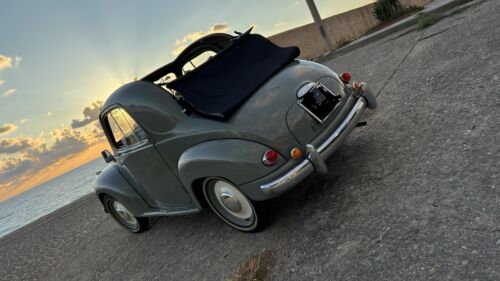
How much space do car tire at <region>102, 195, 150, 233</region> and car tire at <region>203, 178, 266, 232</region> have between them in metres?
1.91

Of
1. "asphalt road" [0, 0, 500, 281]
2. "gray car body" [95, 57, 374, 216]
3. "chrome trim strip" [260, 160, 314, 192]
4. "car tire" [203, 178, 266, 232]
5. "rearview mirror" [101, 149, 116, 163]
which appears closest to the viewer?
"asphalt road" [0, 0, 500, 281]

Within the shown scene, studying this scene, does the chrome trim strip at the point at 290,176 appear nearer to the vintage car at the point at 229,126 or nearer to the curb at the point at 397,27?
the vintage car at the point at 229,126

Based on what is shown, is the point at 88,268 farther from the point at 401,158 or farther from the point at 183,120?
the point at 401,158

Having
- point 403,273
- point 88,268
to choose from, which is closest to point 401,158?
point 403,273

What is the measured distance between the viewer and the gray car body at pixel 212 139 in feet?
11.6

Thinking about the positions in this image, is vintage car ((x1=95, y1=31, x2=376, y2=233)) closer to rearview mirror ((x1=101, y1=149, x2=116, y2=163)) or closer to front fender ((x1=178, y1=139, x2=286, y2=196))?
front fender ((x1=178, y1=139, x2=286, y2=196))

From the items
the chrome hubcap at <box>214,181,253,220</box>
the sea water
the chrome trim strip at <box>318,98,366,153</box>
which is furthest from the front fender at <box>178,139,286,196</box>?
the sea water

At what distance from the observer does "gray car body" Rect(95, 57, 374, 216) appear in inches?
140

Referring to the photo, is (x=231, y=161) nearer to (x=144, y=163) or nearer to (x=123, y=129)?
(x=144, y=163)

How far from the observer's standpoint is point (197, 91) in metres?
4.09

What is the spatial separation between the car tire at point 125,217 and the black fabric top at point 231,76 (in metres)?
→ 2.35

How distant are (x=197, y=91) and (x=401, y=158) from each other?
2.22 metres

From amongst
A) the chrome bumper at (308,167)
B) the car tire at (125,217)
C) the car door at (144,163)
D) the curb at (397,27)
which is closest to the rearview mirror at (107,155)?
the car door at (144,163)

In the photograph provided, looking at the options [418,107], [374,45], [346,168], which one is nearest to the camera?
[346,168]
